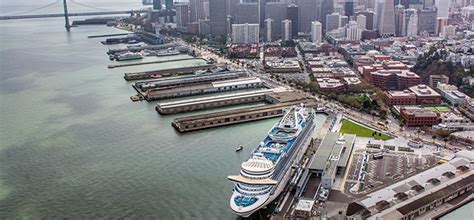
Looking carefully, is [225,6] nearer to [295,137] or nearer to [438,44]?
[438,44]

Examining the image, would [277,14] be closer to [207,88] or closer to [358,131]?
[207,88]

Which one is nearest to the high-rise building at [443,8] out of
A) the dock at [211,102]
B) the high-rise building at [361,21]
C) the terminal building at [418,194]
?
the high-rise building at [361,21]

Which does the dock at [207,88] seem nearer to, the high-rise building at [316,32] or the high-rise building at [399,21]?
the high-rise building at [316,32]

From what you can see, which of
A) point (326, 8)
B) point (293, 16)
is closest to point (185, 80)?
point (293, 16)

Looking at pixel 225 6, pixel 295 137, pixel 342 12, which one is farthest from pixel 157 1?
pixel 295 137

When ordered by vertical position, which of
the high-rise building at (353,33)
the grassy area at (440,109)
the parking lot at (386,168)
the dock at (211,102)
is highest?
the high-rise building at (353,33)

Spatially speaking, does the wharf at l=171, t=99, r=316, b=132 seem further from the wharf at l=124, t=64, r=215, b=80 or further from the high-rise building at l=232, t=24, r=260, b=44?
the high-rise building at l=232, t=24, r=260, b=44
